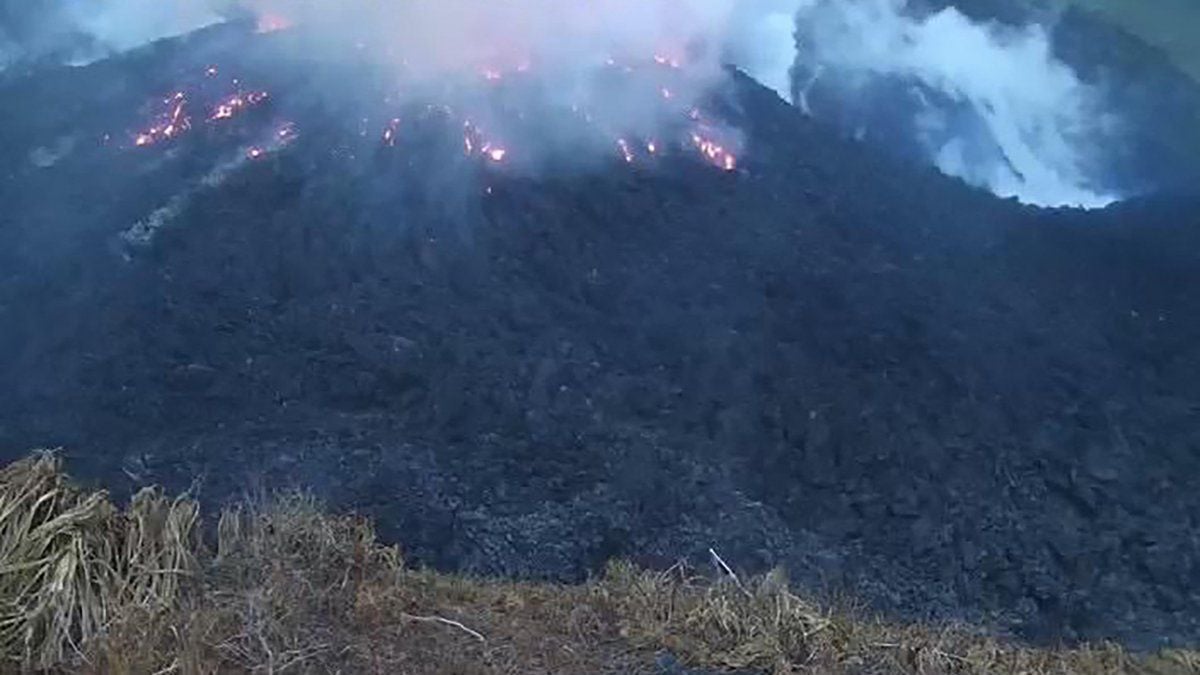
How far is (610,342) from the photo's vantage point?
11.8 meters

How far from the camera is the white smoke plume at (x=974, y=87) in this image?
17391 millimetres

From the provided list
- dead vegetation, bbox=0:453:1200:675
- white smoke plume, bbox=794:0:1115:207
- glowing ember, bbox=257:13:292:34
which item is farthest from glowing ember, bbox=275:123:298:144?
dead vegetation, bbox=0:453:1200:675

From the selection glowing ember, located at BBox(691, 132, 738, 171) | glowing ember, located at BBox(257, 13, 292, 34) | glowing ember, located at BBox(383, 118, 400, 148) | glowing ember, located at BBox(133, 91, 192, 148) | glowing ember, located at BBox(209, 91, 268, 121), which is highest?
glowing ember, located at BBox(691, 132, 738, 171)

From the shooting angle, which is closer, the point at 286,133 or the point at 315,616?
the point at 315,616

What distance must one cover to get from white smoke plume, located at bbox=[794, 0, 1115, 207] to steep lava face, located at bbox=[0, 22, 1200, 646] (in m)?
Result: 2.15

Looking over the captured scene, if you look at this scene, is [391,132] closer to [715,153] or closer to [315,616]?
[715,153]

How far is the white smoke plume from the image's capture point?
1739 centimetres

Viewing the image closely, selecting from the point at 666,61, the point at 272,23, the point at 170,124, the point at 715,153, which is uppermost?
the point at 666,61

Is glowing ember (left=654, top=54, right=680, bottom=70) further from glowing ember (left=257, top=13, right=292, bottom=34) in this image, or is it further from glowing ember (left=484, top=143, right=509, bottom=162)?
glowing ember (left=257, top=13, right=292, bottom=34)

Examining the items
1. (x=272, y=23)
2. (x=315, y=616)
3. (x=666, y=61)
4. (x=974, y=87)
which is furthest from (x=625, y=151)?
(x=315, y=616)

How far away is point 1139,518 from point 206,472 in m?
6.79

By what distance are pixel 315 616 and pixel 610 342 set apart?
6.57m

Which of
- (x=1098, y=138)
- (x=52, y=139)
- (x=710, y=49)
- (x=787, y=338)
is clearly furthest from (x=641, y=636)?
(x=1098, y=138)

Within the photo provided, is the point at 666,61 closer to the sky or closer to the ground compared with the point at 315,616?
closer to the sky
